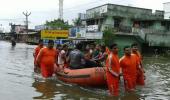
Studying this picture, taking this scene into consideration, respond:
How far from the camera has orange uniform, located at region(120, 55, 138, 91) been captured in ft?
38.9

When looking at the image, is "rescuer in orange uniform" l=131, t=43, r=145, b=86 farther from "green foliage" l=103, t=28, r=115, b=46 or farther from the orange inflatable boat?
"green foliage" l=103, t=28, r=115, b=46

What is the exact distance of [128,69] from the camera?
11906 millimetres

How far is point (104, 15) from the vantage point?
164 ft

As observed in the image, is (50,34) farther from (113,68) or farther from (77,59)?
(113,68)

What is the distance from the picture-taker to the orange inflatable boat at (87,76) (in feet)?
41.3

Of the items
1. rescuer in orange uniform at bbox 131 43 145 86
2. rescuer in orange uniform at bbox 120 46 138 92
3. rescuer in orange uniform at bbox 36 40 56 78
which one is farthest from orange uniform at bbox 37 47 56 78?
rescuer in orange uniform at bbox 120 46 138 92

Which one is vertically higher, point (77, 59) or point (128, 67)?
point (77, 59)

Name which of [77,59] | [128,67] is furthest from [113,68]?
[77,59]

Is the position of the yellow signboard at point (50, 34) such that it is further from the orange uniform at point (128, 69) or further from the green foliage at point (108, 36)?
the orange uniform at point (128, 69)

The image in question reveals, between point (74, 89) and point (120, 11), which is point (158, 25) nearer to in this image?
point (120, 11)

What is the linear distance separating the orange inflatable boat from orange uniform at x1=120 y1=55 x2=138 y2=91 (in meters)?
0.85

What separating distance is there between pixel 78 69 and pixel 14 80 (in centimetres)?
356

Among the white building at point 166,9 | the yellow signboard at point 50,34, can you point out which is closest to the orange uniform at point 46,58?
the yellow signboard at point 50,34

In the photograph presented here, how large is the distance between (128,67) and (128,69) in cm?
6
